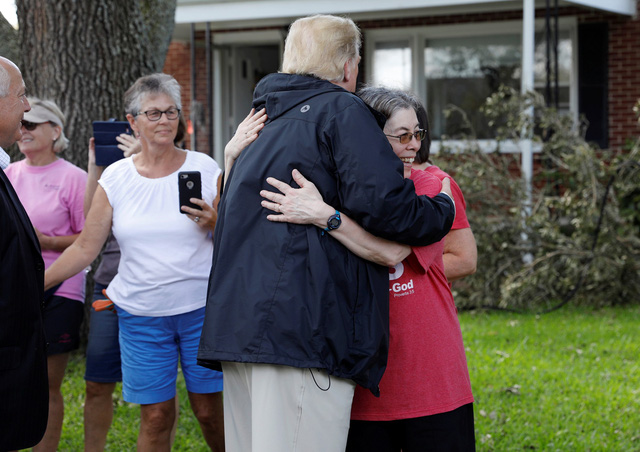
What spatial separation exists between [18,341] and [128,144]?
174 cm

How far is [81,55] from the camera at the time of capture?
19.3ft

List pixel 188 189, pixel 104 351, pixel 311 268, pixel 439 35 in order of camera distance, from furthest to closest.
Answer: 1. pixel 439 35
2. pixel 104 351
3. pixel 188 189
4. pixel 311 268

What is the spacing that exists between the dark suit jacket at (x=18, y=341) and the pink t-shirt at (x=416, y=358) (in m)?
1.07

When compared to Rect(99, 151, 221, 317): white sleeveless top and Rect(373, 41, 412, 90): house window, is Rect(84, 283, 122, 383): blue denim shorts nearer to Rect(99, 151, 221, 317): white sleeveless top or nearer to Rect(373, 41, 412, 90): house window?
Rect(99, 151, 221, 317): white sleeveless top

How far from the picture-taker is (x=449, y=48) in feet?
38.4

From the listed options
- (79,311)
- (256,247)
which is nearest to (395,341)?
(256,247)

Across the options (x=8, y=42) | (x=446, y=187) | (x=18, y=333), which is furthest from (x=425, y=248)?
(x=8, y=42)

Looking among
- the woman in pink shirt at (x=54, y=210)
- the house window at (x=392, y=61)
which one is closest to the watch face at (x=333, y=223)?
the woman in pink shirt at (x=54, y=210)

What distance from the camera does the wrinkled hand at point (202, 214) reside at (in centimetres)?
338

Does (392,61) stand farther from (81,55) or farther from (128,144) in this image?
(128,144)

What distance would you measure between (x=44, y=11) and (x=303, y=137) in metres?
4.23

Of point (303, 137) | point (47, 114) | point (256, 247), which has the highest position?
point (47, 114)

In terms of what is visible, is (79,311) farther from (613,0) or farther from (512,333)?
(613,0)

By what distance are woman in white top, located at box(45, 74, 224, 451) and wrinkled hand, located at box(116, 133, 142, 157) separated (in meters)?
0.37
